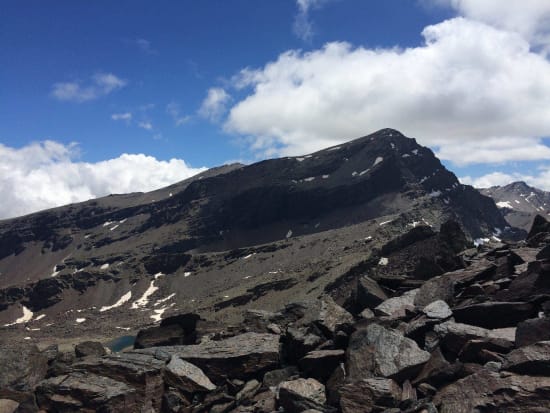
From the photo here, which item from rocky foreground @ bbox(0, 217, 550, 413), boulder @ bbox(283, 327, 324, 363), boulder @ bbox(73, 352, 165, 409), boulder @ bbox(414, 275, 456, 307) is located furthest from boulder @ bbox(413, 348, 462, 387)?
boulder @ bbox(73, 352, 165, 409)

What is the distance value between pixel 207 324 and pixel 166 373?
795 centimetres

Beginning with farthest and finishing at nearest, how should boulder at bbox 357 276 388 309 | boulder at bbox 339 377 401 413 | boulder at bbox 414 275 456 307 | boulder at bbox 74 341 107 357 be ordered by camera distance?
1. boulder at bbox 357 276 388 309
2. boulder at bbox 74 341 107 357
3. boulder at bbox 414 275 456 307
4. boulder at bbox 339 377 401 413

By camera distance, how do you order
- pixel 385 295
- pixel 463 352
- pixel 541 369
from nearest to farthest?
pixel 541 369 → pixel 463 352 → pixel 385 295

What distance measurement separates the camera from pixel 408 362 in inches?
671

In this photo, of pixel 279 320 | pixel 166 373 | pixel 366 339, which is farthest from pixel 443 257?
pixel 166 373

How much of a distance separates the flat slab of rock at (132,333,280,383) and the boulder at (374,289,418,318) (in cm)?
590

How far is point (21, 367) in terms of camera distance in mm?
22484

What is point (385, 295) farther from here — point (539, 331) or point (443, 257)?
point (539, 331)

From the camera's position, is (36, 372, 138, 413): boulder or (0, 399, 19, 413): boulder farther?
(0, 399, 19, 413): boulder

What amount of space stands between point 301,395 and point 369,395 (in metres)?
2.74

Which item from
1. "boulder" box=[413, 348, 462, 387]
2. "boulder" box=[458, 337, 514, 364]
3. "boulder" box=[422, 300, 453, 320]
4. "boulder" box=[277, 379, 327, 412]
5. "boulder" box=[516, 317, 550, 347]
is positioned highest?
"boulder" box=[422, 300, 453, 320]

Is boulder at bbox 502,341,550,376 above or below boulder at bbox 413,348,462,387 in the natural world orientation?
above

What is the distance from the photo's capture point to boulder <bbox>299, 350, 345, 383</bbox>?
19.2 meters

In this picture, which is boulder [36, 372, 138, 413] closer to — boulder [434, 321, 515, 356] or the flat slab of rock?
the flat slab of rock
